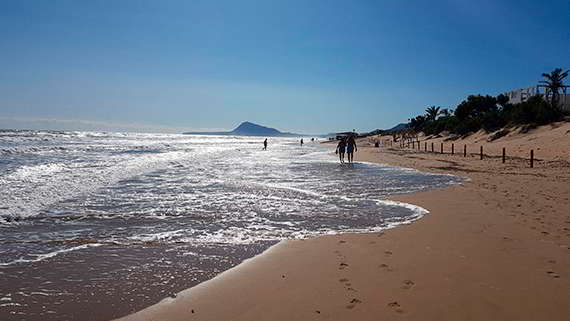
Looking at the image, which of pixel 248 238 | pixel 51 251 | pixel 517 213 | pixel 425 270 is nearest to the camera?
pixel 425 270

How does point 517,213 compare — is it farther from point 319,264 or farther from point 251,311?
point 251,311

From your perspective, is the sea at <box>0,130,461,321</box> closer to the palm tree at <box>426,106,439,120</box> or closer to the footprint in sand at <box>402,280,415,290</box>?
the footprint in sand at <box>402,280,415,290</box>

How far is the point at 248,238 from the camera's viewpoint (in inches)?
286

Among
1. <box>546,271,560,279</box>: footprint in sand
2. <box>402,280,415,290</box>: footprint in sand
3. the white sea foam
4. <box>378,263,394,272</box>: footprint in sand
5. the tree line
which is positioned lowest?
<box>378,263,394,272</box>: footprint in sand

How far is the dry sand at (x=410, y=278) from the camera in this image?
404 cm

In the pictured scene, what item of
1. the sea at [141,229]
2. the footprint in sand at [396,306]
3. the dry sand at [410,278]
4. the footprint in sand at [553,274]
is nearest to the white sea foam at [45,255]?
the sea at [141,229]

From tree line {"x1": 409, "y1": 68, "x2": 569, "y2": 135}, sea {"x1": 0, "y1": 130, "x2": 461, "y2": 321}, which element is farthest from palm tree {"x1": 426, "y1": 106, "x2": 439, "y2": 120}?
sea {"x1": 0, "y1": 130, "x2": 461, "y2": 321}

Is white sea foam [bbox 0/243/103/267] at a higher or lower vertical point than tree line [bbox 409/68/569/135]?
lower

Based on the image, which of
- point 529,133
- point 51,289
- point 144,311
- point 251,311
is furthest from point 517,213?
point 529,133

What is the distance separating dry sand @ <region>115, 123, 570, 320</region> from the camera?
4.04 meters

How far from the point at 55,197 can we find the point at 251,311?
10.0 meters

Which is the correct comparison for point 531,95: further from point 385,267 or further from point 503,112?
point 385,267

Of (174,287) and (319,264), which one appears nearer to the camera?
(174,287)

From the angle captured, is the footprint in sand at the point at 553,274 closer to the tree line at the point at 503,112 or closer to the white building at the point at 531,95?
the tree line at the point at 503,112
